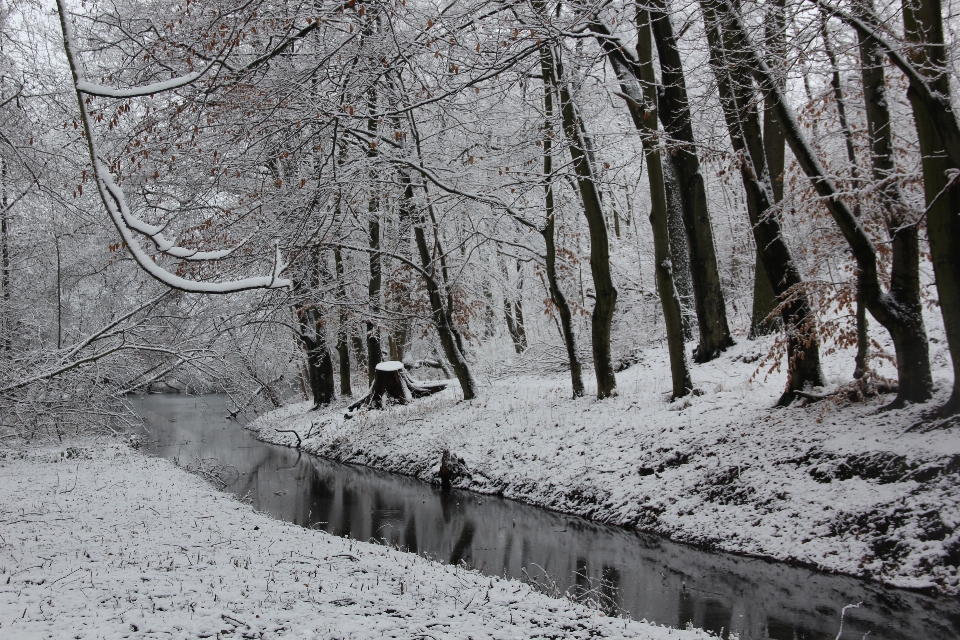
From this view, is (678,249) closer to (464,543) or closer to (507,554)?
(464,543)

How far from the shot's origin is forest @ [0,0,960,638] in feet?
23.4

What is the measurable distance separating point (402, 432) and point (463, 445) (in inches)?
116

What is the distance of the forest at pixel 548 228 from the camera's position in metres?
7.12

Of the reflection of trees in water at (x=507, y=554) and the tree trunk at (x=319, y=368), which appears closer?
the reflection of trees in water at (x=507, y=554)

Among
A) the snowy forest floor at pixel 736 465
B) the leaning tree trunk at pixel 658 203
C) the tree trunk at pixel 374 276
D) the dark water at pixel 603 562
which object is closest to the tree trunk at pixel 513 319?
the tree trunk at pixel 374 276

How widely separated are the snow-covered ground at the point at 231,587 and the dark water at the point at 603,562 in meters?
1.23

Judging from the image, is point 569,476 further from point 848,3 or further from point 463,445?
point 848,3

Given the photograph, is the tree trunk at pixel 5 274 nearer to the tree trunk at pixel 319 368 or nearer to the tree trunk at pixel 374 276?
the tree trunk at pixel 374 276

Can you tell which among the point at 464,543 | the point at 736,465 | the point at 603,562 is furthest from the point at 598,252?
the point at 603,562

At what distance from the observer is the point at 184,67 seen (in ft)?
26.6

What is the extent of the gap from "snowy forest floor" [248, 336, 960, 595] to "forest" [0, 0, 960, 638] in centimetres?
4

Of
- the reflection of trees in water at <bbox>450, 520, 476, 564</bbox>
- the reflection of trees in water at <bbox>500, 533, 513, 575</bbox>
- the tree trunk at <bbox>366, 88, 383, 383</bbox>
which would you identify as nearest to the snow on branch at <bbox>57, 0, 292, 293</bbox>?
the reflection of trees in water at <bbox>500, 533, 513, 575</bbox>

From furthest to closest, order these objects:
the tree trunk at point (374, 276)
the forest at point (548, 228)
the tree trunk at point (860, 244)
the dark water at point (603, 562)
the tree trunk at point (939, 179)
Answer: the tree trunk at point (374, 276) < the tree trunk at point (860, 244) < the tree trunk at point (939, 179) < the forest at point (548, 228) < the dark water at point (603, 562)

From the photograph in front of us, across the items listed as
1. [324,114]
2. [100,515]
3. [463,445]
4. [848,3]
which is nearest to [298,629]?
[100,515]
